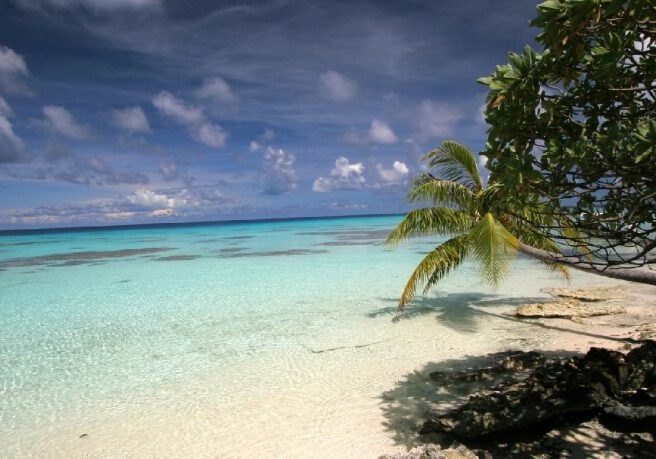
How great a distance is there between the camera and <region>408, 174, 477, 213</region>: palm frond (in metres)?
7.93

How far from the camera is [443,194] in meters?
8.01

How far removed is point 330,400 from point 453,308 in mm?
5635

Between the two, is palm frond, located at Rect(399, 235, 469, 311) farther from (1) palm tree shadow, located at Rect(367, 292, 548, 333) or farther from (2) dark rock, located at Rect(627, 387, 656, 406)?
(2) dark rock, located at Rect(627, 387, 656, 406)

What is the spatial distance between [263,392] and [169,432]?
1.35m

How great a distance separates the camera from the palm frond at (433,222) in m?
8.26

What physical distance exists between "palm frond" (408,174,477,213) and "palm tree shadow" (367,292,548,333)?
246 centimetres

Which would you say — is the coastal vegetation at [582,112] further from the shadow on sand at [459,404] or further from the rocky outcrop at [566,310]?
the rocky outcrop at [566,310]

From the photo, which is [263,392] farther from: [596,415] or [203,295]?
[203,295]

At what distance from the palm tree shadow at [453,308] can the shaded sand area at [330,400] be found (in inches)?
10.5

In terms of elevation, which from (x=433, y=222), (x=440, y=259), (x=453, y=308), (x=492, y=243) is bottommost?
(x=453, y=308)

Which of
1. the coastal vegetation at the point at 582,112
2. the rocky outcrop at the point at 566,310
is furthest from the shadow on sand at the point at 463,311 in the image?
the coastal vegetation at the point at 582,112

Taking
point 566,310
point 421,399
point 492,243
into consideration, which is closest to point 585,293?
point 566,310

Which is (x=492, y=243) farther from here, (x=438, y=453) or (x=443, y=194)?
(x=438, y=453)

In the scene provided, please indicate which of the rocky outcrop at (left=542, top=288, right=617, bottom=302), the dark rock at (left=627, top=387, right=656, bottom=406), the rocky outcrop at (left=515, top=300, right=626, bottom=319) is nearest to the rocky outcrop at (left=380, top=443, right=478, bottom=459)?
the dark rock at (left=627, top=387, right=656, bottom=406)
